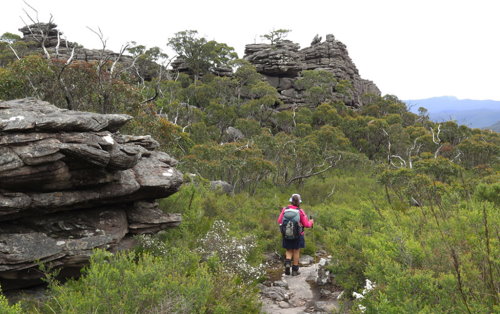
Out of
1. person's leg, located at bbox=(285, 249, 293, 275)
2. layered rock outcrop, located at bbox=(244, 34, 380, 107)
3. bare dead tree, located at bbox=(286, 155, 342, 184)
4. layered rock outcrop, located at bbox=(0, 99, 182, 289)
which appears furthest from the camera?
layered rock outcrop, located at bbox=(244, 34, 380, 107)

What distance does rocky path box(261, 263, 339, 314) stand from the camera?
616cm

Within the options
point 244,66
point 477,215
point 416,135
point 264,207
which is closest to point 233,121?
point 244,66

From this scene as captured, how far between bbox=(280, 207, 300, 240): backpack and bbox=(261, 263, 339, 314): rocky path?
1.01 meters

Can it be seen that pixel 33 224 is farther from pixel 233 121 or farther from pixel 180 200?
pixel 233 121

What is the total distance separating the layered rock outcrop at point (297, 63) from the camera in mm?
45188

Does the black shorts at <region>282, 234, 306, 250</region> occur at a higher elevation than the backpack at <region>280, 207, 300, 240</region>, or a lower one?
lower

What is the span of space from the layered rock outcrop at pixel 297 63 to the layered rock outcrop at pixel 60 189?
36919mm

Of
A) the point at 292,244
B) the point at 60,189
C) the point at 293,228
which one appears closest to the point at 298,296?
the point at 292,244

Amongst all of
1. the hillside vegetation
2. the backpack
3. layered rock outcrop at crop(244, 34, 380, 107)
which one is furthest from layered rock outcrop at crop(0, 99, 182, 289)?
layered rock outcrop at crop(244, 34, 380, 107)

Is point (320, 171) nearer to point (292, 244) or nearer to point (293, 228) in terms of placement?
point (292, 244)

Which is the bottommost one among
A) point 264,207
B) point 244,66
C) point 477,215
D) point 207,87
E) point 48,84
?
point 264,207

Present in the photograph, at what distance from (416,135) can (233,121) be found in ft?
57.8

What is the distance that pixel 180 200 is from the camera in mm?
8977

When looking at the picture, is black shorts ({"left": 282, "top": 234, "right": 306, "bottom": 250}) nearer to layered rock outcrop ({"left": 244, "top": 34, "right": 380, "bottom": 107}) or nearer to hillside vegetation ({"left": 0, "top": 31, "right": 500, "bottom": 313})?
hillside vegetation ({"left": 0, "top": 31, "right": 500, "bottom": 313})
